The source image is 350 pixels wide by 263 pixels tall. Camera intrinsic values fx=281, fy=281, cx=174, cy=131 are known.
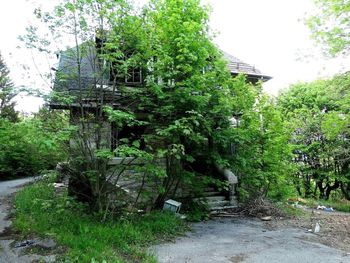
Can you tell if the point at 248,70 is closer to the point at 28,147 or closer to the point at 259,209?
the point at 259,209

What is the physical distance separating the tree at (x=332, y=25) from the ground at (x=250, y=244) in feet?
18.8

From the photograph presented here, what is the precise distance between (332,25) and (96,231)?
9639mm

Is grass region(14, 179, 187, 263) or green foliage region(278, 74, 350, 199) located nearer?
grass region(14, 179, 187, 263)

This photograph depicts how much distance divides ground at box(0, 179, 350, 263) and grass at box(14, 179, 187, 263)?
333 mm

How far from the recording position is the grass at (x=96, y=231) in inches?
185

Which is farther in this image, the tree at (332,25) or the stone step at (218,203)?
the stone step at (218,203)

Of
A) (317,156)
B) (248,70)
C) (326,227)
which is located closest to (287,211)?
(326,227)

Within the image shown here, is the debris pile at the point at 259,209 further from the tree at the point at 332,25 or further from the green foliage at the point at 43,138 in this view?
the green foliage at the point at 43,138

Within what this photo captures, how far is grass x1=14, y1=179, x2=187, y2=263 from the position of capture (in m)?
4.70

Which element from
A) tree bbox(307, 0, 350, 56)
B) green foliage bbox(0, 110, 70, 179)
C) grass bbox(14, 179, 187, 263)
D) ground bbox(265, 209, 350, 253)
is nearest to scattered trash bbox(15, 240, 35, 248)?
grass bbox(14, 179, 187, 263)

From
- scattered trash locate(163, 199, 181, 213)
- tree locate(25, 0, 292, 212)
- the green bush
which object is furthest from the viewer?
scattered trash locate(163, 199, 181, 213)

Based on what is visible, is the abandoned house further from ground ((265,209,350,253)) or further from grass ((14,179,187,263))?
ground ((265,209,350,253))

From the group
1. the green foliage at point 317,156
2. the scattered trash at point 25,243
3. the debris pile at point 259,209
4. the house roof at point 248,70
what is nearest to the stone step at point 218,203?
the debris pile at point 259,209

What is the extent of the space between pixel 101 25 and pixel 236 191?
6867 millimetres
